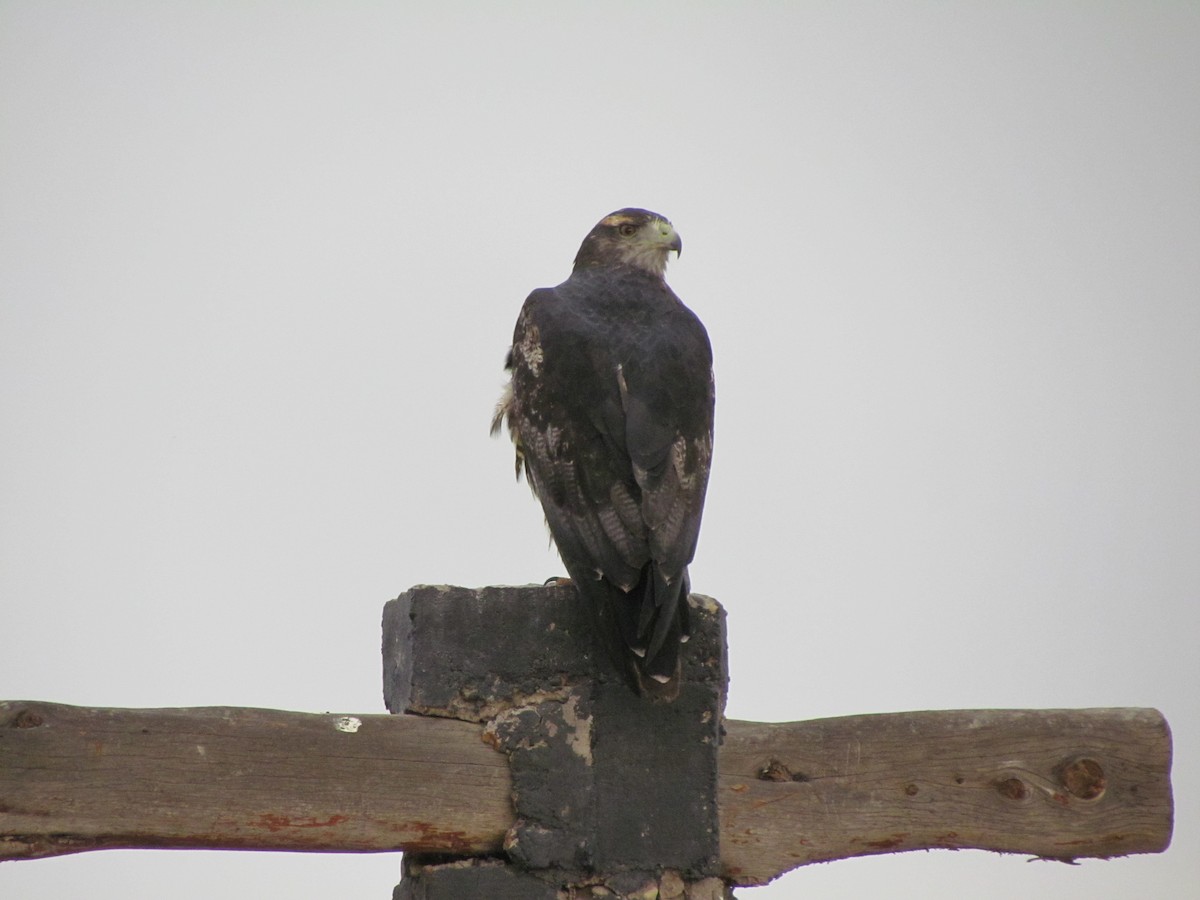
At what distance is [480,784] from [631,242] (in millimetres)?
2203

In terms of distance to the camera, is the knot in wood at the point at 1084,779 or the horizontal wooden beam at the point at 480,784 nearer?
the horizontal wooden beam at the point at 480,784

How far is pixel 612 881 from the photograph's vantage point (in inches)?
156

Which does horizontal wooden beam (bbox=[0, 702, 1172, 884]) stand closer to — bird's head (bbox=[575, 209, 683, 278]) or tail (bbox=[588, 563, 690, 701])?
tail (bbox=[588, 563, 690, 701])

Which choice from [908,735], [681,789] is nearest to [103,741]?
[681,789]

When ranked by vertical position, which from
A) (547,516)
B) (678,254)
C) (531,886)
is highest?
(678,254)

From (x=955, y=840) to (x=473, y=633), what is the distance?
1.54m

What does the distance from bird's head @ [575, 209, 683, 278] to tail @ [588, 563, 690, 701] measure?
1.68 m

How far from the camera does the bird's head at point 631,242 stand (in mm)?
5309

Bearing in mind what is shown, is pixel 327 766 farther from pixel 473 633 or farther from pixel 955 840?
pixel 955 840

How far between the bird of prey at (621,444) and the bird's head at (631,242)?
47 cm

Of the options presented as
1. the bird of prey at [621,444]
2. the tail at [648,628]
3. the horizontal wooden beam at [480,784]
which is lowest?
the horizontal wooden beam at [480,784]

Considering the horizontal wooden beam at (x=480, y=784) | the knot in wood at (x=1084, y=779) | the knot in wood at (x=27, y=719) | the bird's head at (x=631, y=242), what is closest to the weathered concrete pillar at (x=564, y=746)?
the horizontal wooden beam at (x=480, y=784)

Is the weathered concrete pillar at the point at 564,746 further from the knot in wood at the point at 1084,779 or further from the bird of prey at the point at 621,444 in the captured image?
the knot in wood at the point at 1084,779

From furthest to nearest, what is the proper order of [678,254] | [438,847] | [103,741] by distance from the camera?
[678,254]
[438,847]
[103,741]
